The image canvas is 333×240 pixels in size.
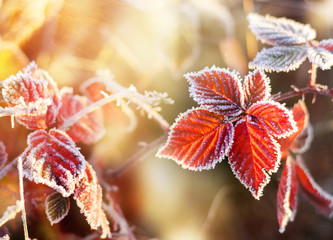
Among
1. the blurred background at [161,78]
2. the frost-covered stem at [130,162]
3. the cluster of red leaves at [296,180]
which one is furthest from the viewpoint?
the blurred background at [161,78]

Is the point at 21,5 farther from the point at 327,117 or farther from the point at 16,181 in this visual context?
the point at 327,117

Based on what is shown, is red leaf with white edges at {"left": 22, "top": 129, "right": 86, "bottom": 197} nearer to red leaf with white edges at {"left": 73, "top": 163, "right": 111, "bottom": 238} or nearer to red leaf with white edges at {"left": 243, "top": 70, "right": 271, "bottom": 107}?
red leaf with white edges at {"left": 73, "top": 163, "right": 111, "bottom": 238}

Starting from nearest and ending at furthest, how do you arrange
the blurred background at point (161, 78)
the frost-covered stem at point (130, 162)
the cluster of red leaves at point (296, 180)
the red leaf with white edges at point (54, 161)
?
the red leaf with white edges at point (54, 161), the cluster of red leaves at point (296, 180), the frost-covered stem at point (130, 162), the blurred background at point (161, 78)

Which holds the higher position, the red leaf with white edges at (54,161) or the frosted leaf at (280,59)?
the red leaf with white edges at (54,161)

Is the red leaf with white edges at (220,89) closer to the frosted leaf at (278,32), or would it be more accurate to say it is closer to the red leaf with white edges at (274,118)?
the red leaf with white edges at (274,118)

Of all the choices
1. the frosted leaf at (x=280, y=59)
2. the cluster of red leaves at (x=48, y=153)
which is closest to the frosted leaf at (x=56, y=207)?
the cluster of red leaves at (x=48, y=153)

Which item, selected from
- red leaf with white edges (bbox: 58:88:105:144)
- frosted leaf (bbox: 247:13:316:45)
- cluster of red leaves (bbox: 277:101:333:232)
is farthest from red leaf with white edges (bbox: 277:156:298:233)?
red leaf with white edges (bbox: 58:88:105:144)

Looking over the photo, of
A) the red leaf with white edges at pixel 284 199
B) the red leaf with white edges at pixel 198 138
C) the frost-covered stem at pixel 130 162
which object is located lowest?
the red leaf with white edges at pixel 284 199

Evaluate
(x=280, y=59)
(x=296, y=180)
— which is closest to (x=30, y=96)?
(x=280, y=59)
